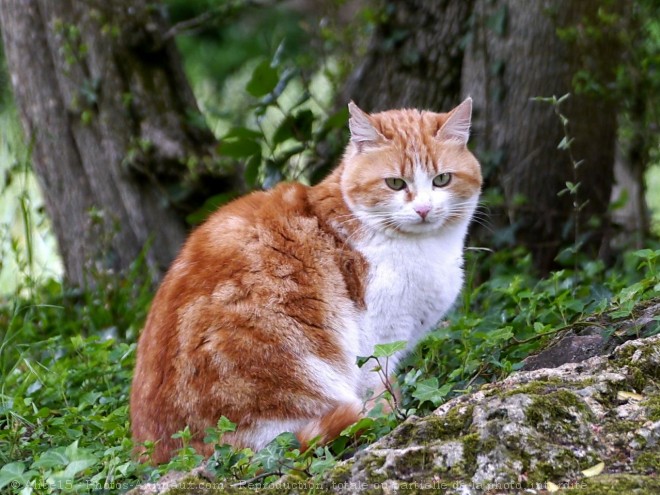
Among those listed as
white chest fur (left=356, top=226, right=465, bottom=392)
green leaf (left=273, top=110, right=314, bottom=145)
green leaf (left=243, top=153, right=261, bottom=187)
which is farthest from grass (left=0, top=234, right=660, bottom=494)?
green leaf (left=273, top=110, right=314, bottom=145)

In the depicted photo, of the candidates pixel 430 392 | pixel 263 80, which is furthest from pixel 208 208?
pixel 430 392

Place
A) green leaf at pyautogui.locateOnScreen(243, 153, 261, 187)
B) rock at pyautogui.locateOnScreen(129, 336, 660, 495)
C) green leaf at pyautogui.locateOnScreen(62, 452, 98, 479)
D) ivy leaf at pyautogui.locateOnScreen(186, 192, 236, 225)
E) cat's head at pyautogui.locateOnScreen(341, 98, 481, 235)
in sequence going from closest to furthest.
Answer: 1. rock at pyautogui.locateOnScreen(129, 336, 660, 495)
2. green leaf at pyautogui.locateOnScreen(62, 452, 98, 479)
3. cat's head at pyautogui.locateOnScreen(341, 98, 481, 235)
4. green leaf at pyautogui.locateOnScreen(243, 153, 261, 187)
5. ivy leaf at pyautogui.locateOnScreen(186, 192, 236, 225)

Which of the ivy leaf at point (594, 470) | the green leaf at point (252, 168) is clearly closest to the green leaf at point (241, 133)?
the green leaf at point (252, 168)

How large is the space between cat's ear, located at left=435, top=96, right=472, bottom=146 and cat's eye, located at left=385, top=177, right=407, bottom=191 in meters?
0.25

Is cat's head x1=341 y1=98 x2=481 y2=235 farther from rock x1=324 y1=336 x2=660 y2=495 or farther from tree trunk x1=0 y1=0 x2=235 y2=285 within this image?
tree trunk x1=0 y1=0 x2=235 y2=285

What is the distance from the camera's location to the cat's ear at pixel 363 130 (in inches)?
146

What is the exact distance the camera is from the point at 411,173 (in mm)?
3676

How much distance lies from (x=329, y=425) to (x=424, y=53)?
126 inches

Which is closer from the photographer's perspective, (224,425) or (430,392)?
(224,425)

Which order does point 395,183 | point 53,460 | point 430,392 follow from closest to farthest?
point 53,460, point 430,392, point 395,183

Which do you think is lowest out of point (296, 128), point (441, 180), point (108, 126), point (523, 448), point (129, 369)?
point (129, 369)

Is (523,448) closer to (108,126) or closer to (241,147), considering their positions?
(241,147)

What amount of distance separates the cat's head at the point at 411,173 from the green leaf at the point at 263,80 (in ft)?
3.67

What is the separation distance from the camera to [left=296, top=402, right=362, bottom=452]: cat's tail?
116 inches
